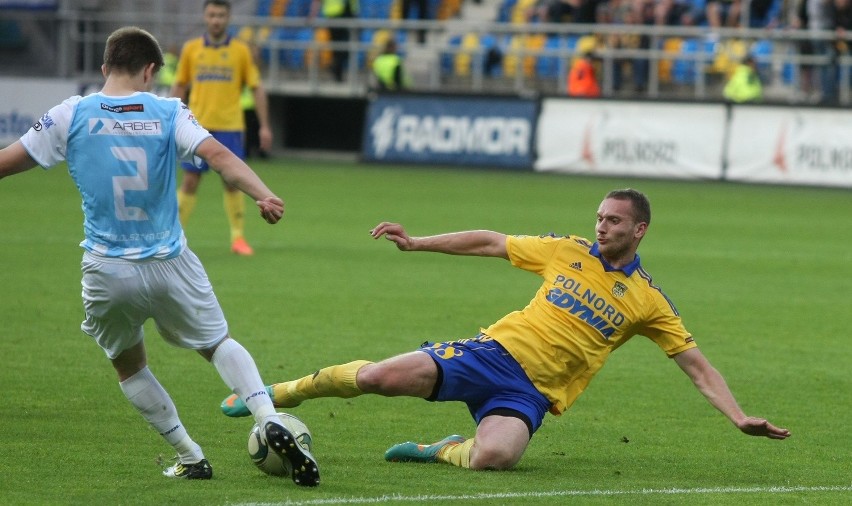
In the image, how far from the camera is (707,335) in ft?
34.8

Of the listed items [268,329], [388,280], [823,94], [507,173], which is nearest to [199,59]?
[388,280]

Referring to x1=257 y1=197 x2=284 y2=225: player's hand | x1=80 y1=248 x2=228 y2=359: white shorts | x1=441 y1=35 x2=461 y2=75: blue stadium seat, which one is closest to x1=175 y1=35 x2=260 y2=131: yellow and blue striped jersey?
x1=80 y1=248 x2=228 y2=359: white shorts

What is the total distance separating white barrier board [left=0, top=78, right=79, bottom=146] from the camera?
2639cm

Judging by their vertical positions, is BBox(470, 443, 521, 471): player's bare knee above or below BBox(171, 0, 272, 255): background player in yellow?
below

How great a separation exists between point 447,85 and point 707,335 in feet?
63.2

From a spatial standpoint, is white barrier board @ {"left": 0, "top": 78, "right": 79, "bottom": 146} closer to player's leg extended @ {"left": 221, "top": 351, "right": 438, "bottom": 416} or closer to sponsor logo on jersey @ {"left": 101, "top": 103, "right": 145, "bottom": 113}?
player's leg extended @ {"left": 221, "top": 351, "right": 438, "bottom": 416}

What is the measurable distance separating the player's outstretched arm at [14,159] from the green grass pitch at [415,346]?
127 centimetres

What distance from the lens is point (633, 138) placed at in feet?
77.4

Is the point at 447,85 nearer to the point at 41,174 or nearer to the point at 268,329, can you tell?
the point at 41,174

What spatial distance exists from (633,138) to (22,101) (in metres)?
11.3

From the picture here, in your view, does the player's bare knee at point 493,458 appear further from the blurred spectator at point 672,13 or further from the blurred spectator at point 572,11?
the blurred spectator at point 572,11

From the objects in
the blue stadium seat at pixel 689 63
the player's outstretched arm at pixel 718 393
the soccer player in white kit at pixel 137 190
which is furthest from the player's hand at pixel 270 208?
the blue stadium seat at pixel 689 63

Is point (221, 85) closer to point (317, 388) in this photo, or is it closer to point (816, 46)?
point (317, 388)

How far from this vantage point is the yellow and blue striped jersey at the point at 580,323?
21.7ft
